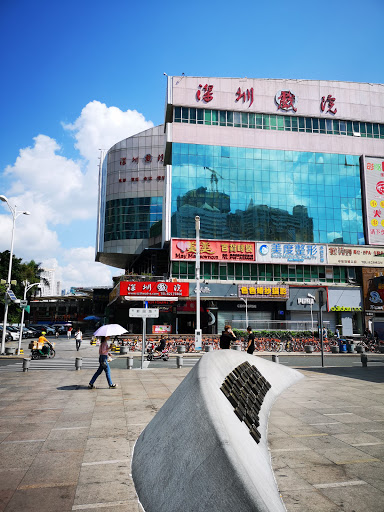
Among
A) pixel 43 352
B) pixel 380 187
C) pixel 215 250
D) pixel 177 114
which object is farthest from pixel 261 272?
pixel 43 352

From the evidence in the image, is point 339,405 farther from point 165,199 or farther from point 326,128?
point 326,128

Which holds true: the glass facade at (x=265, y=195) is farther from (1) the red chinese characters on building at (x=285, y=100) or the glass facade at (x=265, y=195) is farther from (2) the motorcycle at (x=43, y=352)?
(2) the motorcycle at (x=43, y=352)

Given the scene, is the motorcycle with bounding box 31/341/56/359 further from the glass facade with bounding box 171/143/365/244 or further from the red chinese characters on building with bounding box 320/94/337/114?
the red chinese characters on building with bounding box 320/94/337/114

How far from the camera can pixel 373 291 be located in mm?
47250

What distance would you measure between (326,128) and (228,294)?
2781 centimetres

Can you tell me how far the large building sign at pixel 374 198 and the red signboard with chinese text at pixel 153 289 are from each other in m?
26.8

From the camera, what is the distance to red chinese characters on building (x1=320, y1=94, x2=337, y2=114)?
51.9 meters

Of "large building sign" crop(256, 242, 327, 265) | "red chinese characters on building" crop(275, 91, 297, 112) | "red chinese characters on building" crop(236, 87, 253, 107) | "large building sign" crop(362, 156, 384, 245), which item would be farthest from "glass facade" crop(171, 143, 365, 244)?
"red chinese characters on building" crop(236, 87, 253, 107)

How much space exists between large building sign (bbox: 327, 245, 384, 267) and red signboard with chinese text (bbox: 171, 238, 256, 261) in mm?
10902

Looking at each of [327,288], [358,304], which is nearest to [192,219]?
[327,288]

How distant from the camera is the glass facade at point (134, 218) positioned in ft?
210

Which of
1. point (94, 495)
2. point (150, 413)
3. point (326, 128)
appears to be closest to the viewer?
point (94, 495)

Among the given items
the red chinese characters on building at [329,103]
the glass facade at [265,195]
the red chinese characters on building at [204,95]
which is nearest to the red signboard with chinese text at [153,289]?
the glass facade at [265,195]

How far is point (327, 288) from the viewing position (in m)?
46.7
